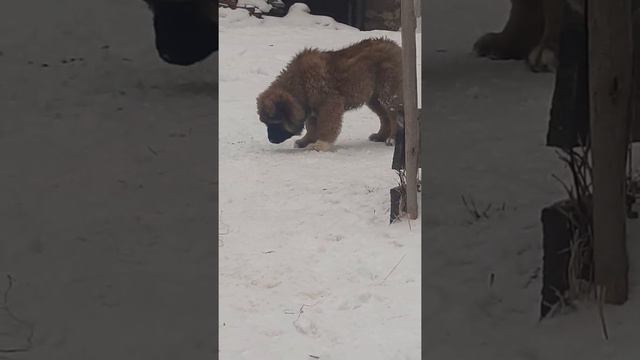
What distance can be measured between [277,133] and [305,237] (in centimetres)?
42

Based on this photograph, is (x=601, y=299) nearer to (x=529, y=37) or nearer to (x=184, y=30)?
(x=529, y=37)

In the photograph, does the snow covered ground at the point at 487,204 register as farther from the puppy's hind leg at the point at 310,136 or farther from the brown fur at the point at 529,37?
the puppy's hind leg at the point at 310,136

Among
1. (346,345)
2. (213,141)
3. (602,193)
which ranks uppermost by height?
(602,193)

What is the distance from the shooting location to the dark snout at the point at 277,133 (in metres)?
1.67

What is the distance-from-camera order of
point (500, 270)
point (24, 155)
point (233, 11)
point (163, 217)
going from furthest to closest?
point (233, 11) → point (24, 155) → point (163, 217) → point (500, 270)

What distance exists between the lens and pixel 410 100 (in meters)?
1.51

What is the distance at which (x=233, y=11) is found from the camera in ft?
6.66

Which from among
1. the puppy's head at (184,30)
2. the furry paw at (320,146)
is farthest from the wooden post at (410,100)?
the puppy's head at (184,30)

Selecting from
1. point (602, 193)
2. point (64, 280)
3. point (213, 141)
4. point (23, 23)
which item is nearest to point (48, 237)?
point (64, 280)

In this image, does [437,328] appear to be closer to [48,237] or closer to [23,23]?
[48,237]

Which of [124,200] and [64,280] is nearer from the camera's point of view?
[64,280]

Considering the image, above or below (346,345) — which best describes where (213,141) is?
above

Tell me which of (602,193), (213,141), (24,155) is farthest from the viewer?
(24,155)

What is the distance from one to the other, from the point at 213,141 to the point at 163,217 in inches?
8.0
